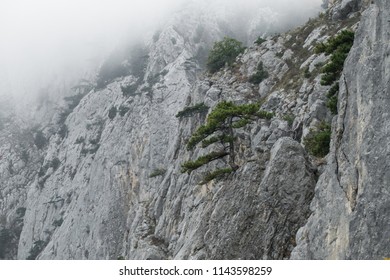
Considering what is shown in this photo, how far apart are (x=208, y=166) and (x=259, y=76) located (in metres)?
16.4

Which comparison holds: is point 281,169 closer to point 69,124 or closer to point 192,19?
point 69,124

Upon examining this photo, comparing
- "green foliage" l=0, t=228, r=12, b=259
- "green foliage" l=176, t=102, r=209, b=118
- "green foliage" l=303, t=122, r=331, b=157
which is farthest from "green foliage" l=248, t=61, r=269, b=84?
"green foliage" l=0, t=228, r=12, b=259

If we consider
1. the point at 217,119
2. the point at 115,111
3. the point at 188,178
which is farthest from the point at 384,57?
the point at 115,111

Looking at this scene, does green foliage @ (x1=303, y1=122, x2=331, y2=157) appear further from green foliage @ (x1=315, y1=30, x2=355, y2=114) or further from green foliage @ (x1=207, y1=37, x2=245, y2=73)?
green foliage @ (x1=207, y1=37, x2=245, y2=73)

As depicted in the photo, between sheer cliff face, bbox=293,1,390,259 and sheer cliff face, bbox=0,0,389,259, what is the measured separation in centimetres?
6

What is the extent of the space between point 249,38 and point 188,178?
82723 millimetres

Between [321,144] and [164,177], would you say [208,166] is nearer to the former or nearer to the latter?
[164,177]

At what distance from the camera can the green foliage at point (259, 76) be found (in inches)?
2136

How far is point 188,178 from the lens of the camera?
46688mm

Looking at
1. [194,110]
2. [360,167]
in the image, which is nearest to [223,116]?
[360,167]

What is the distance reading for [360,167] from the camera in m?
17.2

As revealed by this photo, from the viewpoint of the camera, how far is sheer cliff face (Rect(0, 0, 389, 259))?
17.9 meters

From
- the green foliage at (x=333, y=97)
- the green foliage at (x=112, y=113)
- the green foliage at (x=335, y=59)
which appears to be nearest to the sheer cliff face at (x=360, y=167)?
the green foliage at (x=333, y=97)

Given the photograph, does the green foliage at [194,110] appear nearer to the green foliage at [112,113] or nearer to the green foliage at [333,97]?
the green foliage at [333,97]
